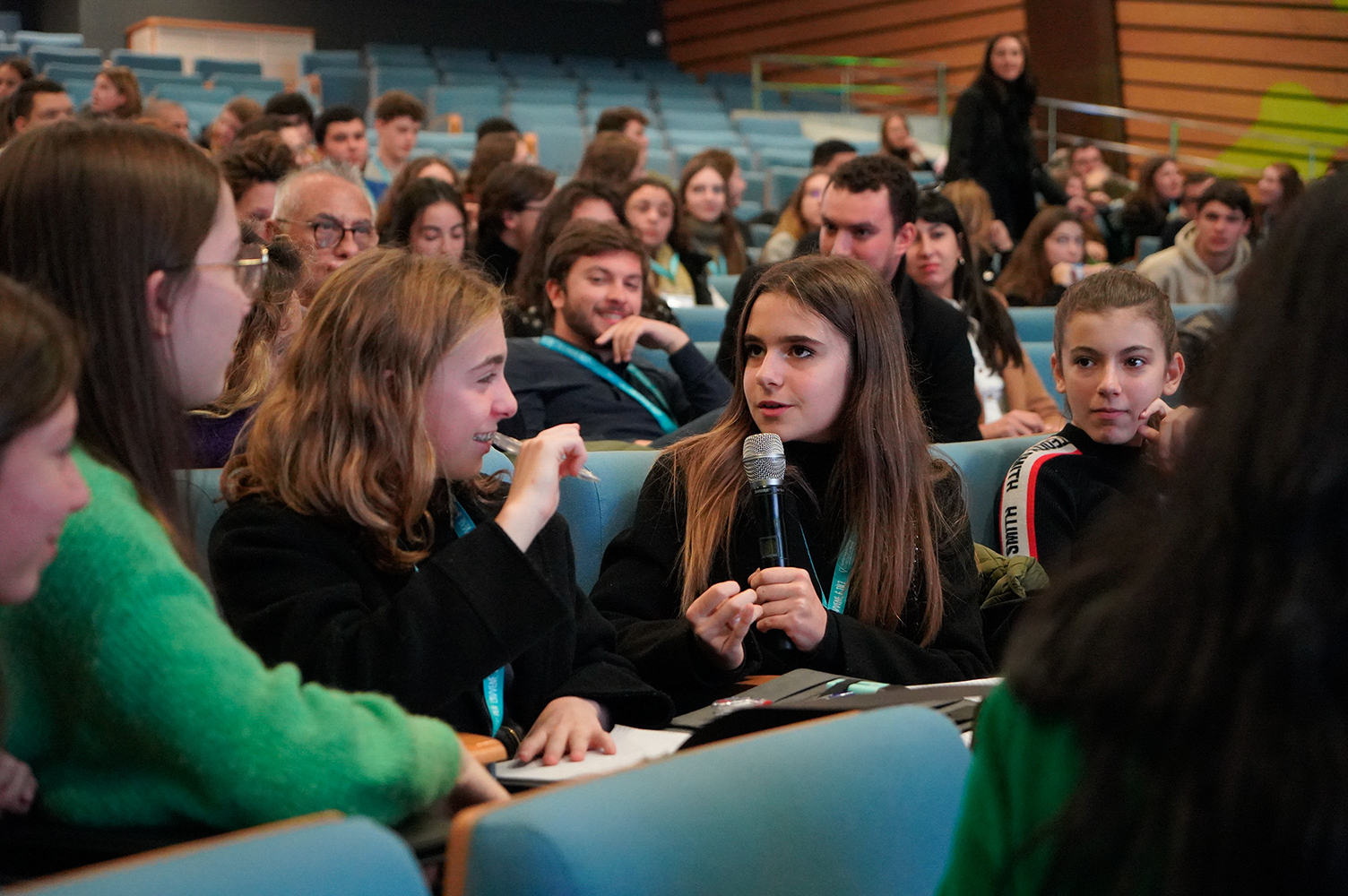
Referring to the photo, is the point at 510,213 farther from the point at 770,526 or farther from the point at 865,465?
the point at 770,526

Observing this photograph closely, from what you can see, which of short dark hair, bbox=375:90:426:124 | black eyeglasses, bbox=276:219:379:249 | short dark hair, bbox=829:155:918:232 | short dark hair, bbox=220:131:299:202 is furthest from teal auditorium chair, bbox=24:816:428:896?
short dark hair, bbox=375:90:426:124

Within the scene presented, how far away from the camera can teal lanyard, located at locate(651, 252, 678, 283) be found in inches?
207

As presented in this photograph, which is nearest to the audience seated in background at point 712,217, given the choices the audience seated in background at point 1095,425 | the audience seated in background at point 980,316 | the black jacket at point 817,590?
the audience seated in background at point 980,316

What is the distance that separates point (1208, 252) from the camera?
20.2ft

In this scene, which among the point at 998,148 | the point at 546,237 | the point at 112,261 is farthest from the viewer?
the point at 998,148

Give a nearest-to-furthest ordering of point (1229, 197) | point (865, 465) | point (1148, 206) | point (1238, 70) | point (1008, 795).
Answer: point (1008, 795) → point (865, 465) → point (1229, 197) → point (1148, 206) → point (1238, 70)

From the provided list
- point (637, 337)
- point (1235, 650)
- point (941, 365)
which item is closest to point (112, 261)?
point (1235, 650)

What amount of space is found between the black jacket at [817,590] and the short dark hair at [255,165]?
6.57 feet

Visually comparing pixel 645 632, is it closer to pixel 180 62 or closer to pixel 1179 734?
pixel 1179 734

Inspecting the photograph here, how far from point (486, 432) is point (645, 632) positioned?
0.47m

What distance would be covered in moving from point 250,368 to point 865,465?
1.06 metres

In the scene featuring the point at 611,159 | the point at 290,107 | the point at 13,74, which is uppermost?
the point at 13,74

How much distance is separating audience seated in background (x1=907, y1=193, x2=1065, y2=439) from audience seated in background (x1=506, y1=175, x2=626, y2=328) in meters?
0.99

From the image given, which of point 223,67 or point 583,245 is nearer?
point 583,245
